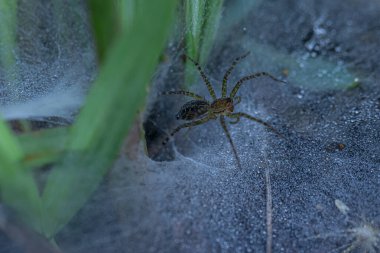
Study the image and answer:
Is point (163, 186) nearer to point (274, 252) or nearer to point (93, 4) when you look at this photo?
point (274, 252)

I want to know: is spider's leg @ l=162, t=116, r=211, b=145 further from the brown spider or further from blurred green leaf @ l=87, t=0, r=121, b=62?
blurred green leaf @ l=87, t=0, r=121, b=62

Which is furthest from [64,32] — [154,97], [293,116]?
[293,116]

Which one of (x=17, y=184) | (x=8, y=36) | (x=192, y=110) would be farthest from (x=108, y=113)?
(x=8, y=36)

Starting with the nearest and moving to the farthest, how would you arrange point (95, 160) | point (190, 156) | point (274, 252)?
point (95, 160) < point (274, 252) < point (190, 156)

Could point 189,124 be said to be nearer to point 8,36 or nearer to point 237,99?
point 237,99

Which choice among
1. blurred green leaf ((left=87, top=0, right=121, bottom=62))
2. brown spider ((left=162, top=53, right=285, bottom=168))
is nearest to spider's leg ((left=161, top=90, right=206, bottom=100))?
brown spider ((left=162, top=53, right=285, bottom=168))
